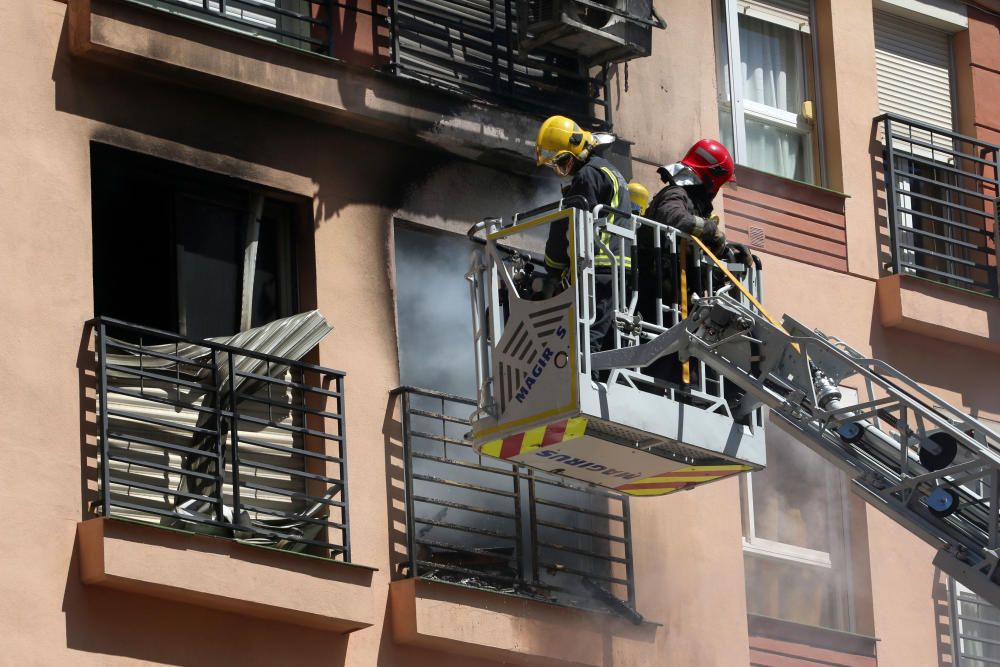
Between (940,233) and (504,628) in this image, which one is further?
(940,233)

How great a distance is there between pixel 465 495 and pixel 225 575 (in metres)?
2.75

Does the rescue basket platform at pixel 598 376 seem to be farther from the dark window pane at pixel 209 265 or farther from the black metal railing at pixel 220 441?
the dark window pane at pixel 209 265

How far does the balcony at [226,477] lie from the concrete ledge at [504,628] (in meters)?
0.41

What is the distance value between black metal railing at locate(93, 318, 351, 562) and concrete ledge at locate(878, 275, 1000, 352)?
19.9ft

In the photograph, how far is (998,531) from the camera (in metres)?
14.4

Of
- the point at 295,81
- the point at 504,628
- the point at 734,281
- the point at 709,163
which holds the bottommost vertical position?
the point at 504,628

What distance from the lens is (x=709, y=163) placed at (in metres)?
16.7

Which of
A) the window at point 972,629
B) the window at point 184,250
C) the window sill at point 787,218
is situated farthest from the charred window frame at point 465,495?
the window at point 972,629

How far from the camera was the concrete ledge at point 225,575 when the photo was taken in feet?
47.6

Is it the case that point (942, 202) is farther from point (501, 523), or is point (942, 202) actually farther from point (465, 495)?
point (465, 495)

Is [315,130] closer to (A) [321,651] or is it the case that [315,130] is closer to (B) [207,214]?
(B) [207,214]

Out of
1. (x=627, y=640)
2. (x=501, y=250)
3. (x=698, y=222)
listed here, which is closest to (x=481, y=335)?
(x=501, y=250)

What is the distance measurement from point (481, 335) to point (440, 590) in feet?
5.71

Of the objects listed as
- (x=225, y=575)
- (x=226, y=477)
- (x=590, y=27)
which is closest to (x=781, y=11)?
(x=590, y=27)
